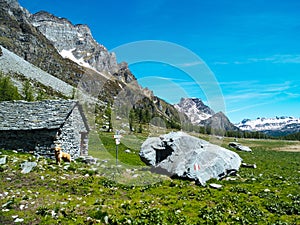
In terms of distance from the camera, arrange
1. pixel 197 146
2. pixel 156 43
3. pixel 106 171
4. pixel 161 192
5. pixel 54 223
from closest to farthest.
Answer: pixel 54 223 < pixel 161 192 < pixel 156 43 < pixel 106 171 < pixel 197 146

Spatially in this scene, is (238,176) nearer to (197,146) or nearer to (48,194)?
(197,146)

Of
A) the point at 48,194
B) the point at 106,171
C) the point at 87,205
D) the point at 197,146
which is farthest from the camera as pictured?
the point at 197,146

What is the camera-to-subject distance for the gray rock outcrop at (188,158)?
2197cm

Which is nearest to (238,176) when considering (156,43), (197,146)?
(197,146)

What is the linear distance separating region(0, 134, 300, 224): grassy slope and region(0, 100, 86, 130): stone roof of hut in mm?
3824

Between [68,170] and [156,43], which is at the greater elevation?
[156,43]

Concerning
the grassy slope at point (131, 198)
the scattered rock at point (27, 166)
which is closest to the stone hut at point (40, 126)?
the grassy slope at point (131, 198)

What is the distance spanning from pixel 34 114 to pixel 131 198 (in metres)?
15.7

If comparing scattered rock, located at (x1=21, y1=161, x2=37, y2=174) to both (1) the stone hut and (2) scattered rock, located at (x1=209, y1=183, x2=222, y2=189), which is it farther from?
(2) scattered rock, located at (x1=209, y1=183, x2=222, y2=189)

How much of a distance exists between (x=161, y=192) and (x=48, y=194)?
6.82 metres

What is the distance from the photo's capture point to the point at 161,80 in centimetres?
2108

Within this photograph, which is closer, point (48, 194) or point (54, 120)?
point (48, 194)

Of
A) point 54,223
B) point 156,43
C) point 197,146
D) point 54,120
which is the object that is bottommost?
point 54,223

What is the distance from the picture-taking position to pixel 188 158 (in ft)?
76.5
